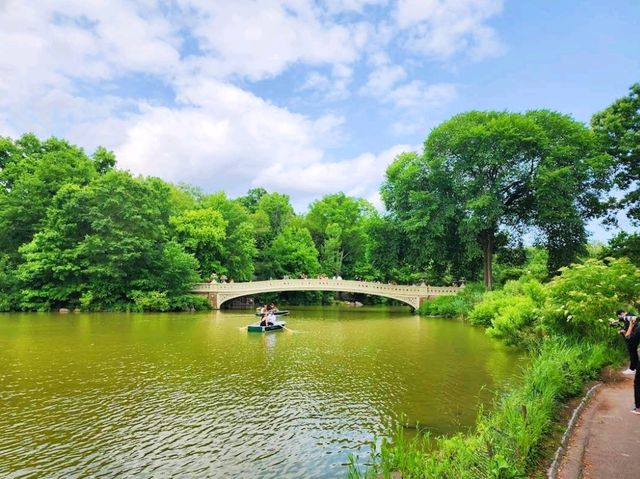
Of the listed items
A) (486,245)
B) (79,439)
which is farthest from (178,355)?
(486,245)

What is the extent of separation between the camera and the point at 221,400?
28.3 feet

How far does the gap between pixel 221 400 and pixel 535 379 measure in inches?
218

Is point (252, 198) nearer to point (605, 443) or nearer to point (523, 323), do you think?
point (523, 323)

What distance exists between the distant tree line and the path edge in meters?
18.6

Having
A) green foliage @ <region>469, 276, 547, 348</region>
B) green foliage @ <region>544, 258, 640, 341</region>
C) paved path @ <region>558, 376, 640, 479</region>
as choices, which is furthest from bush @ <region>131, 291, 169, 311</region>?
paved path @ <region>558, 376, 640, 479</region>

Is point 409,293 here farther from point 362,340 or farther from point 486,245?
point 362,340

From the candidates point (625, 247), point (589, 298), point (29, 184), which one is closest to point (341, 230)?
point (29, 184)

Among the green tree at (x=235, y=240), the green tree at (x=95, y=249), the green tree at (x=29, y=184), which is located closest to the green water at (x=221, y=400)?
the green tree at (x=95, y=249)

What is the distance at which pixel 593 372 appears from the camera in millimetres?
8664

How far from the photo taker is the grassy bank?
4371mm

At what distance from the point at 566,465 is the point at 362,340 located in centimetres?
1295

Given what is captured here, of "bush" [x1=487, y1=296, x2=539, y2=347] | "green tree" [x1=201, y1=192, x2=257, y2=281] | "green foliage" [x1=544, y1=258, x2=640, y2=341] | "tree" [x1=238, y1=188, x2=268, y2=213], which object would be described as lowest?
"bush" [x1=487, y1=296, x2=539, y2=347]

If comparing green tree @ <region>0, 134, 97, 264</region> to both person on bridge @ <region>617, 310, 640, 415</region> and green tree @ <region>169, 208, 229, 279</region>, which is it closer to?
green tree @ <region>169, 208, 229, 279</region>

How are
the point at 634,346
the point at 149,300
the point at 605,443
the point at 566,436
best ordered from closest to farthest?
the point at 605,443
the point at 566,436
the point at 634,346
the point at 149,300
